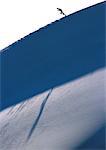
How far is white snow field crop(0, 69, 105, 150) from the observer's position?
2941 millimetres

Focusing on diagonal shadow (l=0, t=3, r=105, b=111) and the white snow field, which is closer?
the white snow field

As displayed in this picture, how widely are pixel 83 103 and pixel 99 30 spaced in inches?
46.9

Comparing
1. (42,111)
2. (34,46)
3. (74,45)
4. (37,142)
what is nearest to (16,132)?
(42,111)

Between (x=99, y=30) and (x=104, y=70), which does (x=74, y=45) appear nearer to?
(x=99, y=30)

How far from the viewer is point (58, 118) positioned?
329 centimetres

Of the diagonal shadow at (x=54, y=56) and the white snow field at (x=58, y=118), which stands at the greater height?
the diagonal shadow at (x=54, y=56)

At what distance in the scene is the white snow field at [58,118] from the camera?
2941mm

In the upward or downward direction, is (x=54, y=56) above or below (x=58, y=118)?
above

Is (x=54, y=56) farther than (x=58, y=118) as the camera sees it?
Yes

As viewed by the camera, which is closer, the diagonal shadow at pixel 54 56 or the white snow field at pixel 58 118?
the white snow field at pixel 58 118

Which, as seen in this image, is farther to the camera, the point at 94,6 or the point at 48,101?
the point at 94,6

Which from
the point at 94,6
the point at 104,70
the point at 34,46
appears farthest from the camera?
the point at 34,46

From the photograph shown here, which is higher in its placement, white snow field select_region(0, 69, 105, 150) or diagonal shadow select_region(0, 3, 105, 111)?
diagonal shadow select_region(0, 3, 105, 111)

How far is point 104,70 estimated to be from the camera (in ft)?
11.6
